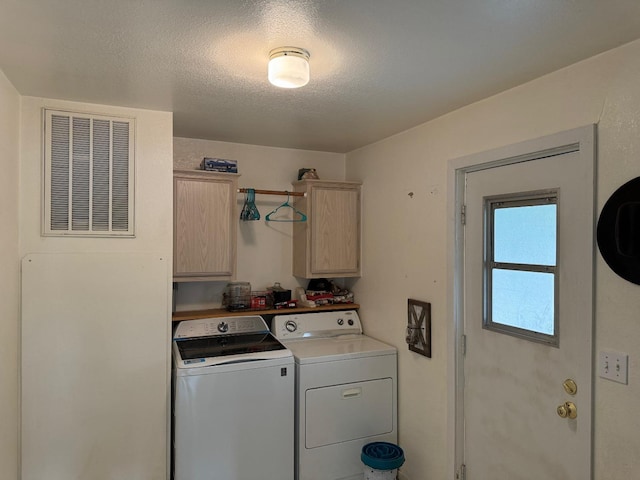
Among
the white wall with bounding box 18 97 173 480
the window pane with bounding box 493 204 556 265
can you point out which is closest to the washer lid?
the white wall with bounding box 18 97 173 480

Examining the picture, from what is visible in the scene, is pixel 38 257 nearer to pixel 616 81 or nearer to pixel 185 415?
pixel 185 415

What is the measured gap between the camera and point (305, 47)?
1576mm

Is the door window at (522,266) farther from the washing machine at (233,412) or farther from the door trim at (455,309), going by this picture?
the washing machine at (233,412)

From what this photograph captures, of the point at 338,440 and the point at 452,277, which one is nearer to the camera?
the point at 452,277

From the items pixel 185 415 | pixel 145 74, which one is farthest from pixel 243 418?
pixel 145 74

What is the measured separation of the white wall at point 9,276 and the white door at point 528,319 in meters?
2.34

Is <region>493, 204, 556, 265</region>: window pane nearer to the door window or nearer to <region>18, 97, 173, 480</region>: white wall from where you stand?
the door window

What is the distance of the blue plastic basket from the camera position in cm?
245

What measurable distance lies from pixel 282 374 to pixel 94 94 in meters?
1.90

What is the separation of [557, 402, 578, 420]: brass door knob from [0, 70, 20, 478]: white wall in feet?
8.26

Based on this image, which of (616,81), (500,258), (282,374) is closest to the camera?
(616,81)

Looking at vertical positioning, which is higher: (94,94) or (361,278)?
(94,94)

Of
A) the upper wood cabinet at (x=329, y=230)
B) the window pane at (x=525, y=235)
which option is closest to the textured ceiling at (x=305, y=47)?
the window pane at (x=525, y=235)

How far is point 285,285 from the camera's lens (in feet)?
11.3
